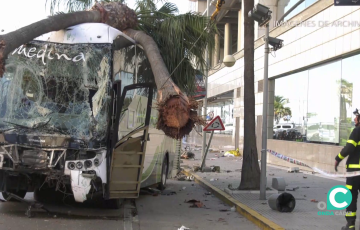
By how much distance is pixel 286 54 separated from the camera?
19.0m

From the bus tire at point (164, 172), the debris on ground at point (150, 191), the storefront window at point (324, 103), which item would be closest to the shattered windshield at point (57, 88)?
the debris on ground at point (150, 191)

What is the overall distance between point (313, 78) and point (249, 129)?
682 centimetres

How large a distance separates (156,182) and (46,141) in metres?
4.69

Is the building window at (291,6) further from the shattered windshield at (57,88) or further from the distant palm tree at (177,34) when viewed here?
the shattered windshield at (57,88)

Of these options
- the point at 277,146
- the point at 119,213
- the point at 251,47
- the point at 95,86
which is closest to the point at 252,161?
the point at 251,47

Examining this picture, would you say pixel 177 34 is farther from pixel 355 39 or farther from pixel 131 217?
pixel 355 39

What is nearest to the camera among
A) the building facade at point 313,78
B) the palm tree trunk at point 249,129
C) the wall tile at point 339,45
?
the palm tree trunk at point 249,129

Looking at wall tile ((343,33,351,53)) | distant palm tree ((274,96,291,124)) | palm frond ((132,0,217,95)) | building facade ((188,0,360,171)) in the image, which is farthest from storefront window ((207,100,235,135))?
palm frond ((132,0,217,95))

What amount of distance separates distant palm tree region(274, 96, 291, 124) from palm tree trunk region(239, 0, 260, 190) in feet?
27.2

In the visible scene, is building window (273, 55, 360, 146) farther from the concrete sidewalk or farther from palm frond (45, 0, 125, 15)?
palm frond (45, 0, 125, 15)

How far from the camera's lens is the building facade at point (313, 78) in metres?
14.1

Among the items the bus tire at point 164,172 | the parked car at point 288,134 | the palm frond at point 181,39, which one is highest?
the palm frond at point 181,39

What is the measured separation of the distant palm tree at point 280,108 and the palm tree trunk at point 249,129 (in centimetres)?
830

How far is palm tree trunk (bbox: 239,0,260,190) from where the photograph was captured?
11.0 metres
